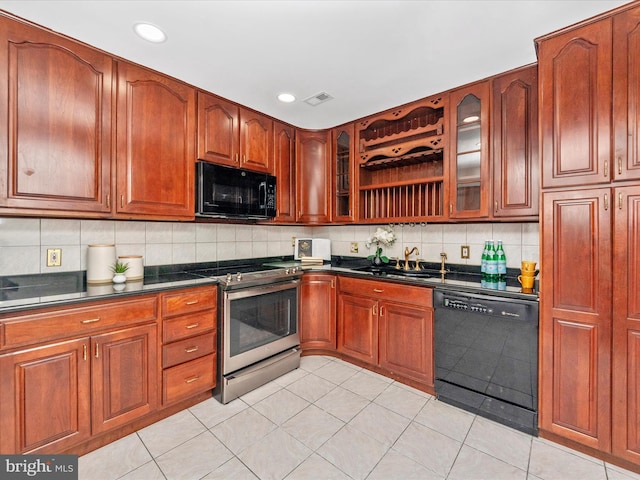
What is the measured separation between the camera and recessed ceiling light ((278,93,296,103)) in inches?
94.2

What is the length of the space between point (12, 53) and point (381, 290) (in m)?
2.70

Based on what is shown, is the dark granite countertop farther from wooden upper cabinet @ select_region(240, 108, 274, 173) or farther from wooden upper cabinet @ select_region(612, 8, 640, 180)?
wooden upper cabinet @ select_region(240, 108, 274, 173)

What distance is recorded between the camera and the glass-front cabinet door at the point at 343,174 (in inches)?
118

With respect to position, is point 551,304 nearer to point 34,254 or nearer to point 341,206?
point 341,206

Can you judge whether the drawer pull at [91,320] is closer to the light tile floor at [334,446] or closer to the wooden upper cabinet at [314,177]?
the light tile floor at [334,446]

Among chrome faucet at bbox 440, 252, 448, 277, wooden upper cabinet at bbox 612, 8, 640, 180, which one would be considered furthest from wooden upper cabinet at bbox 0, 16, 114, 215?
wooden upper cabinet at bbox 612, 8, 640, 180

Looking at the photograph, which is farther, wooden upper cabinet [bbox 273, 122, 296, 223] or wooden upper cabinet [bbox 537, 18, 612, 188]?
wooden upper cabinet [bbox 273, 122, 296, 223]

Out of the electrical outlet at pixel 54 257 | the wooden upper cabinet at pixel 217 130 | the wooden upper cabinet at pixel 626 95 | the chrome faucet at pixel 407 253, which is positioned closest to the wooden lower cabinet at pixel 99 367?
the electrical outlet at pixel 54 257

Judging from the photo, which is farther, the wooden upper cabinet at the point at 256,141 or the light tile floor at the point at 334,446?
the wooden upper cabinet at the point at 256,141

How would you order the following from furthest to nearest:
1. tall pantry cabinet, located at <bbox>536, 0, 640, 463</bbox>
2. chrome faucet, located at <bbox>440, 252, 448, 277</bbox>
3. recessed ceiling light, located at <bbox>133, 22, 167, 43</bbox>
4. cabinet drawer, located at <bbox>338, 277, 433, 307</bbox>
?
1. chrome faucet, located at <bbox>440, 252, 448, 277</bbox>
2. cabinet drawer, located at <bbox>338, 277, 433, 307</bbox>
3. recessed ceiling light, located at <bbox>133, 22, 167, 43</bbox>
4. tall pantry cabinet, located at <bbox>536, 0, 640, 463</bbox>

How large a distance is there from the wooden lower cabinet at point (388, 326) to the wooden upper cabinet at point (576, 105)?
1120 mm

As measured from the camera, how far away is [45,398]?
1482 mm

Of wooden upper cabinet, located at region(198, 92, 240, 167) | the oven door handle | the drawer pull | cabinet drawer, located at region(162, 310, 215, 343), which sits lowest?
cabinet drawer, located at region(162, 310, 215, 343)

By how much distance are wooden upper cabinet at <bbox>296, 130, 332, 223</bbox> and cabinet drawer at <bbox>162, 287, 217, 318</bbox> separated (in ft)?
4.30
